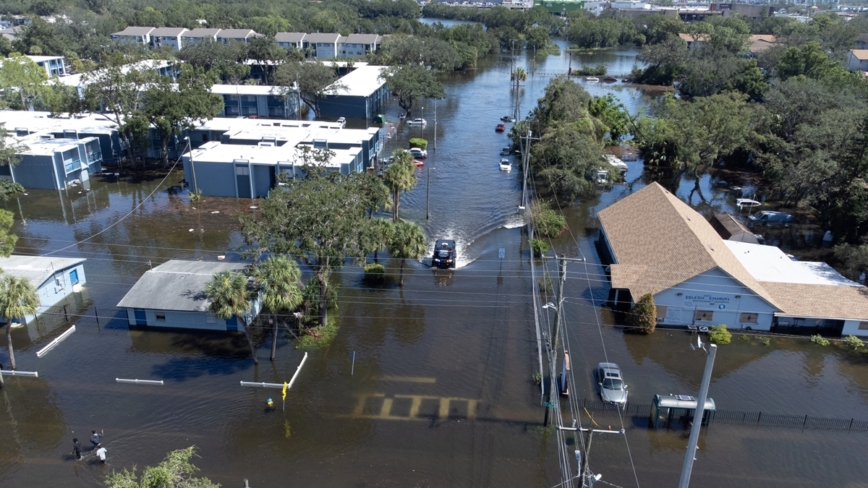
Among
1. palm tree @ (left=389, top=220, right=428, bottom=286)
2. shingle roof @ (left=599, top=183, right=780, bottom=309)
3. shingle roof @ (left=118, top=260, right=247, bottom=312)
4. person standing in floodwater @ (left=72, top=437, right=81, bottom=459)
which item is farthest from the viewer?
palm tree @ (left=389, top=220, right=428, bottom=286)

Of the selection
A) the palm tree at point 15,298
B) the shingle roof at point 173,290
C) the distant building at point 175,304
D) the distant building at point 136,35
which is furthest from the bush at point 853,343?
the distant building at point 136,35

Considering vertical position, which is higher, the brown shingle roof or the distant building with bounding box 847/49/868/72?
the distant building with bounding box 847/49/868/72

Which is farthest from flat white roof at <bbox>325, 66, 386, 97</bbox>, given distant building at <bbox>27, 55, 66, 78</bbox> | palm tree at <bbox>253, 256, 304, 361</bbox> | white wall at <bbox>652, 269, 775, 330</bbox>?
white wall at <bbox>652, 269, 775, 330</bbox>

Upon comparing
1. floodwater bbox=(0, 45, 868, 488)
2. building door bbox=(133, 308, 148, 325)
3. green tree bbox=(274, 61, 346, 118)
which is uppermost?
green tree bbox=(274, 61, 346, 118)

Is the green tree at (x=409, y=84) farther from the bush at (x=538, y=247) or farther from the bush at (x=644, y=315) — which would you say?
the bush at (x=644, y=315)

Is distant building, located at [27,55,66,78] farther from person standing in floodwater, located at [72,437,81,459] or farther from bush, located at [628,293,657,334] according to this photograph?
bush, located at [628,293,657,334]

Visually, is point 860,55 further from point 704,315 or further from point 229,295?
point 229,295

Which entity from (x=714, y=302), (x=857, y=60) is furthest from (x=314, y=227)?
(x=857, y=60)

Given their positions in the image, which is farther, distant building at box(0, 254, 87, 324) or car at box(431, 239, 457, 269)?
car at box(431, 239, 457, 269)
